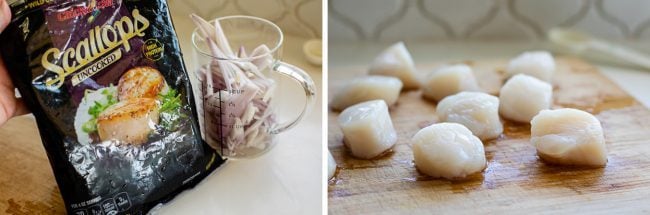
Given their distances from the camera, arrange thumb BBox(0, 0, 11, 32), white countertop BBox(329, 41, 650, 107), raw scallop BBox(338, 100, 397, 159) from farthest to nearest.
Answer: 1. white countertop BBox(329, 41, 650, 107)
2. raw scallop BBox(338, 100, 397, 159)
3. thumb BBox(0, 0, 11, 32)

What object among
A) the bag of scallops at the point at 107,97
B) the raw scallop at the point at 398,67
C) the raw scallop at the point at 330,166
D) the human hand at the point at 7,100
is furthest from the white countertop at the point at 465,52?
the human hand at the point at 7,100

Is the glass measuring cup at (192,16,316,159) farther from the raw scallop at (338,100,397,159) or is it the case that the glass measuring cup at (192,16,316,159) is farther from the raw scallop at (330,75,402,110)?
the raw scallop at (330,75,402,110)

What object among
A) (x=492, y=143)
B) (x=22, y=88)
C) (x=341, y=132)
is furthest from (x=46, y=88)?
(x=492, y=143)

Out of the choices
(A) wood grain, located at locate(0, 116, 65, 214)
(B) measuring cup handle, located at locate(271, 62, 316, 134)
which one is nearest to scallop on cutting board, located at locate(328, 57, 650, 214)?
(B) measuring cup handle, located at locate(271, 62, 316, 134)

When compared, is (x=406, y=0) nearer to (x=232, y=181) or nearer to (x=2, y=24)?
(x=232, y=181)

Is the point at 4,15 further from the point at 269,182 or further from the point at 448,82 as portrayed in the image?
the point at 448,82
